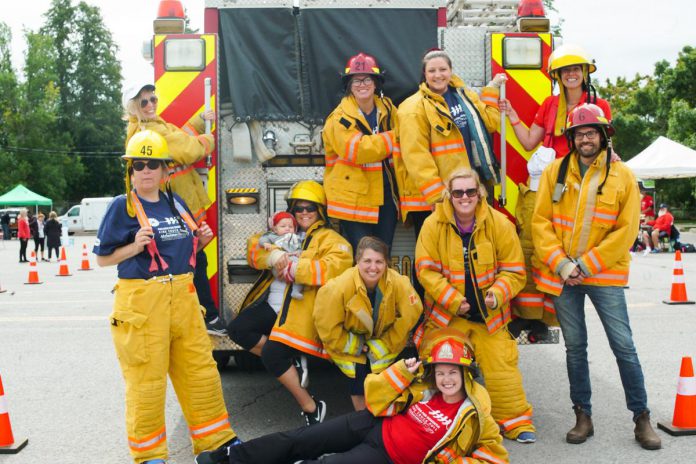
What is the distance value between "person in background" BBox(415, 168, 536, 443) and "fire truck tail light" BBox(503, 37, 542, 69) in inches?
42.2

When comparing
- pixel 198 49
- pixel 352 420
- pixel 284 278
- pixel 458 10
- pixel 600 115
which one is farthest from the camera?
pixel 458 10

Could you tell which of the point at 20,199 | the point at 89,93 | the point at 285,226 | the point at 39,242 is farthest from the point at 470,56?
the point at 89,93

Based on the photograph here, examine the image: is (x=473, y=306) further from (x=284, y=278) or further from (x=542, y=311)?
(x=284, y=278)

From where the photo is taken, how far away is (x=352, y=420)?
4.05 metres

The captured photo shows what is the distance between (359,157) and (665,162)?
17479mm

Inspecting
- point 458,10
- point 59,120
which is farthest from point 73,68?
point 458,10

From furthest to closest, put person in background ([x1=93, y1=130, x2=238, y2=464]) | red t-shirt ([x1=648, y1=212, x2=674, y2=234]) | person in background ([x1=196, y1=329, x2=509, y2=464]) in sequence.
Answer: red t-shirt ([x1=648, y1=212, x2=674, y2=234])
person in background ([x1=93, y1=130, x2=238, y2=464])
person in background ([x1=196, y1=329, x2=509, y2=464])

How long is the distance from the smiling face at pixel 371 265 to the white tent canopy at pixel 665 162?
55.3ft

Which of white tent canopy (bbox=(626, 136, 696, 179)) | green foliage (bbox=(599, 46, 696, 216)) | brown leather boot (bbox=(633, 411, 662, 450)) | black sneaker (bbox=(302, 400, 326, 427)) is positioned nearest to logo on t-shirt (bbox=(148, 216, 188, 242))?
black sneaker (bbox=(302, 400, 326, 427))

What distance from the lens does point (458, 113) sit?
5.03 metres

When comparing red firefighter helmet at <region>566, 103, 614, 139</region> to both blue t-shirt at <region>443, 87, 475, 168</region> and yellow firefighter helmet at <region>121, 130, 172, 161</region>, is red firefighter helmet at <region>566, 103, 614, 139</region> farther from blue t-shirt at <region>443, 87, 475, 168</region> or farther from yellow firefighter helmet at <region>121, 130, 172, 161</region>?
yellow firefighter helmet at <region>121, 130, 172, 161</region>

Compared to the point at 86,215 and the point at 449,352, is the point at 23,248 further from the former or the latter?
the point at 86,215

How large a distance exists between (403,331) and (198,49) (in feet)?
7.73

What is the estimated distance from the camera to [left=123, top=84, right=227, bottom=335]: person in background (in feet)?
16.1
